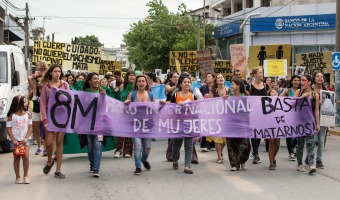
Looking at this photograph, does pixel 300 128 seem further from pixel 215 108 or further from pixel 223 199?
pixel 223 199

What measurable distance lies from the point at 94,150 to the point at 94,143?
0.16 metres

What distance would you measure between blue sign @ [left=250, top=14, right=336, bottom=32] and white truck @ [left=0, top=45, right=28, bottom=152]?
29.2m

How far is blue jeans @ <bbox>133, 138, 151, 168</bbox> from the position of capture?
30.1 ft

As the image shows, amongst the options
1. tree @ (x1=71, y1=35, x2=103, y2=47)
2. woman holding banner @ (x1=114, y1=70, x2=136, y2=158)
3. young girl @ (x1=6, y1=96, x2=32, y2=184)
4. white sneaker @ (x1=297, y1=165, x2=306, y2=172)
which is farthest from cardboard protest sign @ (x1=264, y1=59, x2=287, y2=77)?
tree @ (x1=71, y1=35, x2=103, y2=47)

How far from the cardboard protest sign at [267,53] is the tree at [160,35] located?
1092 inches

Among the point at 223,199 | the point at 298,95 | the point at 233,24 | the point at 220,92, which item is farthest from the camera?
the point at 233,24

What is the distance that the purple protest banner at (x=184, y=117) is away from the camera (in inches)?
362

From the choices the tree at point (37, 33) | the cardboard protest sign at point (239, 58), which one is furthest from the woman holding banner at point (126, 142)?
the tree at point (37, 33)

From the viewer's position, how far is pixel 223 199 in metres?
7.30

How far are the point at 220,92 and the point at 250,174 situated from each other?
2.00 metres

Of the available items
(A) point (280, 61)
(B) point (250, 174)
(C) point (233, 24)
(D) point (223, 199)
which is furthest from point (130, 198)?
(C) point (233, 24)

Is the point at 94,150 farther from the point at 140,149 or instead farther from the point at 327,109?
the point at 327,109

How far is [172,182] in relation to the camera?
337 inches

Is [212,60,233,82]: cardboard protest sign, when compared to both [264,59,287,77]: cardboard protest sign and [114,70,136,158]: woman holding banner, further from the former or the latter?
[114,70,136,158]: woman holding banner
